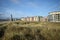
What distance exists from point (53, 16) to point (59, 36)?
14961 millimetres

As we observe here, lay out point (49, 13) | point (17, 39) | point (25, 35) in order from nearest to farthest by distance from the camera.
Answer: point (17, 39) → point (25, 35) → point (49, 13)

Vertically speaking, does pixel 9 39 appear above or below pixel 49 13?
below

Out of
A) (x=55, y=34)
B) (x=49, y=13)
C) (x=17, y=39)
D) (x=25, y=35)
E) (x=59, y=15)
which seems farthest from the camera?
(x=49, y=13)

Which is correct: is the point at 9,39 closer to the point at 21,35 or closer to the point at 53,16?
the point at 21,35

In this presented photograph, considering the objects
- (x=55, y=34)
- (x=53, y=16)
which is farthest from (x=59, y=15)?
(x=55, y=34)

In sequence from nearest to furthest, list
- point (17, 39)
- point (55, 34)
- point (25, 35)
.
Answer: point (17, 39), point (25, 35), point (55, 34)

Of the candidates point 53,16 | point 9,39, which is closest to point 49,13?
point 53,16

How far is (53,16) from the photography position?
21453mm

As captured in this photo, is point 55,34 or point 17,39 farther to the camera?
point 55,34

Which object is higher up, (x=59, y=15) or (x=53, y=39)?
(x=59, y=15)

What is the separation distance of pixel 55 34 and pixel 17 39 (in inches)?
97.9

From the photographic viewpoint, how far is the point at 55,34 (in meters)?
7.10

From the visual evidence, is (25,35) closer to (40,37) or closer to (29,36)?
(29,36)

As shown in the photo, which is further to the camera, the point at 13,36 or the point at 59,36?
the point at 59,36
